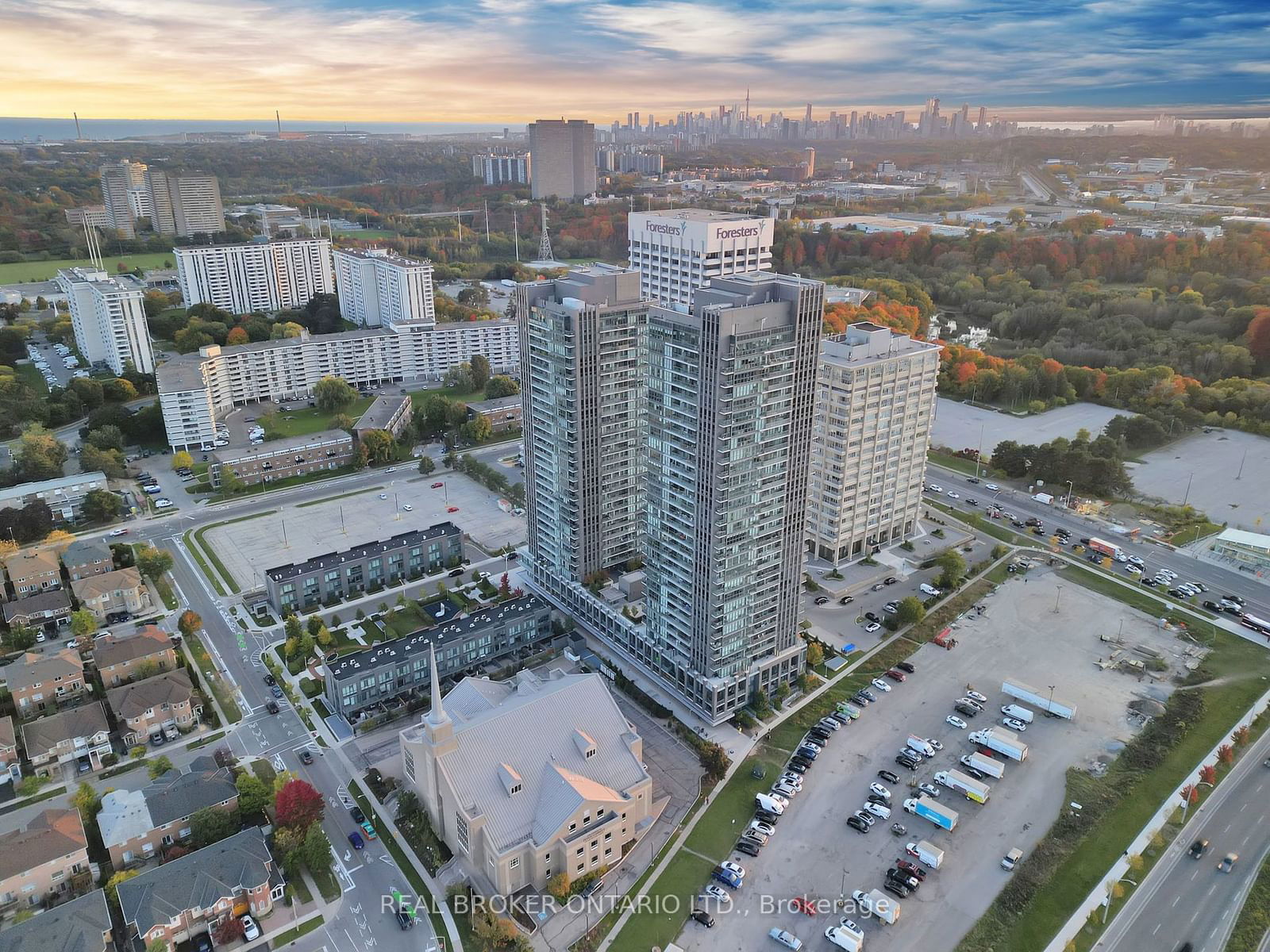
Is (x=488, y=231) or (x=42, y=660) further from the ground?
(x=488, y=231)

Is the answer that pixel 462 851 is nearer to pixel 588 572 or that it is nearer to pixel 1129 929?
pixel 588 572

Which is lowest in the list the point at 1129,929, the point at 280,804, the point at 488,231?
the point at 1129,929

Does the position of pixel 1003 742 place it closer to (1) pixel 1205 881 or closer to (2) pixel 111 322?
(1) pixel 1205 881

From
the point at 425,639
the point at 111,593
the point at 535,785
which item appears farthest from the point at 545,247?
the point at 535,785

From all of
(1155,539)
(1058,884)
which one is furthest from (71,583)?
(1155,539)

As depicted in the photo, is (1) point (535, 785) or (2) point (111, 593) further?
(2) point (111, 593)
